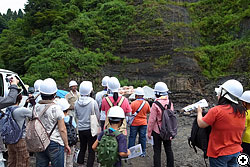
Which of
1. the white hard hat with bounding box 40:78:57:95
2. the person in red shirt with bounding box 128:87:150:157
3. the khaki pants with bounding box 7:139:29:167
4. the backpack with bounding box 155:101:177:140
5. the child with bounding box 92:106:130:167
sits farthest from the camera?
the person in red shirt with bounding box 128:87:150:157

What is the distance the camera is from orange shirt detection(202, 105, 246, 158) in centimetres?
283

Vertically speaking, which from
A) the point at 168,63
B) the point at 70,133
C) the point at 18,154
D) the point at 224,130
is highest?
the point at 168,63

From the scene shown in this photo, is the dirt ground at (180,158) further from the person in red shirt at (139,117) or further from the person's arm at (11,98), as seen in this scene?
the person's arm at (11,98)

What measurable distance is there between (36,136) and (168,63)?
1764 centimetres

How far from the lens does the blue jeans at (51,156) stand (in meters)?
3.20

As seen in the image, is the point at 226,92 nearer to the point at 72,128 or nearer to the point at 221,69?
the point at 72,128

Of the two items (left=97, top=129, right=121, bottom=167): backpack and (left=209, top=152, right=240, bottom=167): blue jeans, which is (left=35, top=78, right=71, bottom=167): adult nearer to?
(left=97, top=129, right=121, bottom=167): backpack

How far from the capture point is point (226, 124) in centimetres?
284

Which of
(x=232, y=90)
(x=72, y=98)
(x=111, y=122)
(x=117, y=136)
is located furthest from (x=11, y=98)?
(x=72, y=98)

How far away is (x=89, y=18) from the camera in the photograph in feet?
81.3

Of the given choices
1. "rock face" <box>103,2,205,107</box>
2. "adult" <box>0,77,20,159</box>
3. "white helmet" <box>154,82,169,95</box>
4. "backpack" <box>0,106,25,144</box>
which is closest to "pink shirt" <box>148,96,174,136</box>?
"white helmet" <box>154,82,169,95</box>

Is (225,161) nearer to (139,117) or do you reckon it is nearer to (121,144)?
(121,144)

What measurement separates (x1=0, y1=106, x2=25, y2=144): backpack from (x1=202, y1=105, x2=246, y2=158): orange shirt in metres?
2.86

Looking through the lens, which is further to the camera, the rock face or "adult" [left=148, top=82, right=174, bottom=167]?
the rock face
